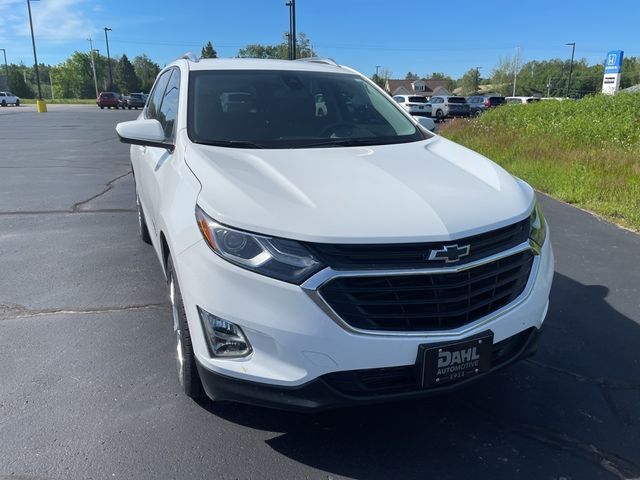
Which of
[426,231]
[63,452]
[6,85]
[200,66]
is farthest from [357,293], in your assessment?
[6,85]

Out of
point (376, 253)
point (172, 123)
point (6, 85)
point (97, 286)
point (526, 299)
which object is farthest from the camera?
point (6, 85)

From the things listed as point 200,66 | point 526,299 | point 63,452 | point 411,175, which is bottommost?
point 63,452

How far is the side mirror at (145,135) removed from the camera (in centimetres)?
315

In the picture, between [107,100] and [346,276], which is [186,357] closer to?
[346,276]

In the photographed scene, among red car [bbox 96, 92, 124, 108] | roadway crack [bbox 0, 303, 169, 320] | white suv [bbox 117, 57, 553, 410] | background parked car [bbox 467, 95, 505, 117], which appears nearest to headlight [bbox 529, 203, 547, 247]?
white suv [bbox 117, 57, 553, 410]

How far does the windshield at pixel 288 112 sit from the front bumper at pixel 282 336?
1188mm

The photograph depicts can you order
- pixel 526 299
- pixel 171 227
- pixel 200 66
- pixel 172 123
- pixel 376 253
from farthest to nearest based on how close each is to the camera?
1. pixel 200 66
2. pixel 172 123
3. pixel 171 227
4. pixel 526 299
5. pixel 376 253

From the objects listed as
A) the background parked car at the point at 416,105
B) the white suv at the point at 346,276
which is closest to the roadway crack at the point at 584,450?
the white suv at the point at 346,276

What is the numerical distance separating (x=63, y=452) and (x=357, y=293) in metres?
1.62

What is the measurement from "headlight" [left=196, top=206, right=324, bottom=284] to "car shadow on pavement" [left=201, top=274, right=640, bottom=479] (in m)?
0.98

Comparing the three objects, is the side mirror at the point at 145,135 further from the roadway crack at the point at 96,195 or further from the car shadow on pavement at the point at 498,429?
the roadway crack at the point at 96,195

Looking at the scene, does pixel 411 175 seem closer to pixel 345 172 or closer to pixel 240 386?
pixel 345 172

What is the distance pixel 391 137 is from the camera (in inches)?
137

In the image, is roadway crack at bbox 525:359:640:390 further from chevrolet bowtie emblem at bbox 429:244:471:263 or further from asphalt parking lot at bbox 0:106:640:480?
chevrolet bowtie emblem at bbox 429:244:471:263
